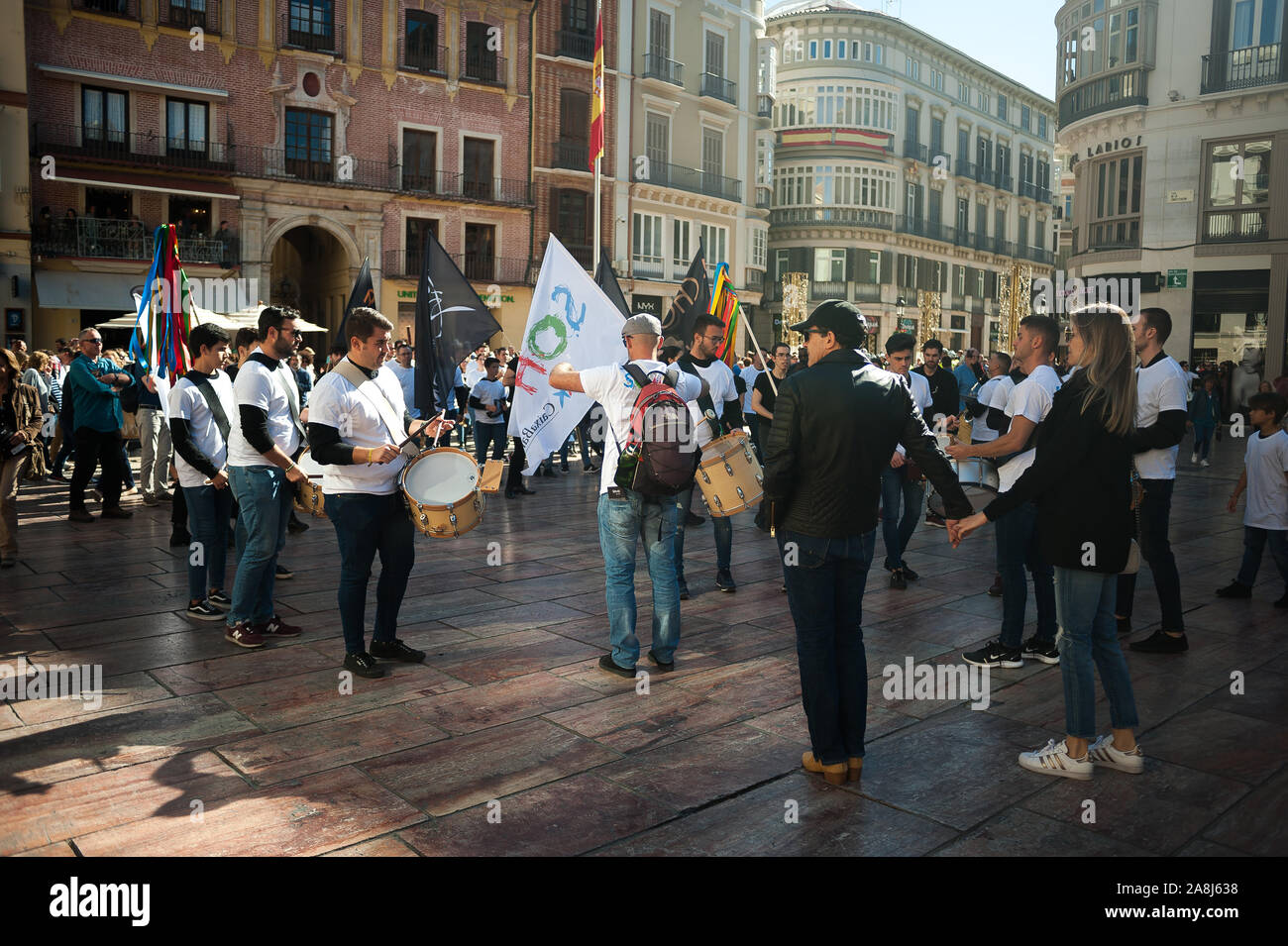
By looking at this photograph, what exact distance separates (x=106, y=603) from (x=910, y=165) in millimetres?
47128

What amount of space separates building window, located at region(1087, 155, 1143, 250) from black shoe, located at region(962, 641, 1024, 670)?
952 inches

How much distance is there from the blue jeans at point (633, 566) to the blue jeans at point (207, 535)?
8.63ft

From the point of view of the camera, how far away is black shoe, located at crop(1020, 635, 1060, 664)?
576 centimetres

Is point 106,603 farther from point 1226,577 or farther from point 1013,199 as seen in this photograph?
point 1013,199

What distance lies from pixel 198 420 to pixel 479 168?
27408 mm

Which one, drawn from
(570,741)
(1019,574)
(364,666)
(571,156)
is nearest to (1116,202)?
(571,156)

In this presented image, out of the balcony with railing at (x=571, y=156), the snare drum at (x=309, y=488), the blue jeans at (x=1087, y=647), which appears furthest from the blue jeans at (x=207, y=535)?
the balcony with railing at (x=571, y=156)

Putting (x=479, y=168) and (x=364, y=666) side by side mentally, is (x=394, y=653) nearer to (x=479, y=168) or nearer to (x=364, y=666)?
(x=364, y=666)

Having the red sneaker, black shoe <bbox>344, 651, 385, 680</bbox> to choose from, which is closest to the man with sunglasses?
the red sneaker

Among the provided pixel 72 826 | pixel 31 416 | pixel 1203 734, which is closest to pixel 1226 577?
pixel 1203 734

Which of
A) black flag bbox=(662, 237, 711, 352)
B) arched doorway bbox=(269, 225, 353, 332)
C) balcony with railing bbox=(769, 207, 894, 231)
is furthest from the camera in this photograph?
balcony with railing bbox=(769, 207, 894, 231)

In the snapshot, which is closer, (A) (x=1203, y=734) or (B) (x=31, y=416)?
(A) (x=1203, y=734)

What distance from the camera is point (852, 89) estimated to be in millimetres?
45938

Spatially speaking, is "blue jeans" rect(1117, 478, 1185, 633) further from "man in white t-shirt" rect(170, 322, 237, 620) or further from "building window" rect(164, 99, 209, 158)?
"building window" rect(164, 99, 209, 158)
